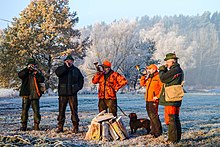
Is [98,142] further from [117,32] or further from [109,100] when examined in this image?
[117,32]

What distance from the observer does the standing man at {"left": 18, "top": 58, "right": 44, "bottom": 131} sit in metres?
9.59

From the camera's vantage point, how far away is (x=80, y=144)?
24.4 feet

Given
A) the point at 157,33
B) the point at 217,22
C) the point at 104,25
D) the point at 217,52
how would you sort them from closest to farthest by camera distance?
the point at 104,25 < the point at 157,33 < the point at 217,52 < the point at 217,22

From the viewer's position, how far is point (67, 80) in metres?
9.35

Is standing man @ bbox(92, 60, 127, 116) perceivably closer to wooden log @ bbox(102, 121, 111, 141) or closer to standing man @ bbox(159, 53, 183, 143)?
wooden log @ bbox(102, 121, 111, 141)

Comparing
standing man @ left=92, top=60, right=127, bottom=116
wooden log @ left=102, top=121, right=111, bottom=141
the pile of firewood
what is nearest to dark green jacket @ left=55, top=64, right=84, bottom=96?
standing man @ left=92, top=60, right=127, bottom=116

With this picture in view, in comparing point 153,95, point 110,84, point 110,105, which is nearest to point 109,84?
point 110,84

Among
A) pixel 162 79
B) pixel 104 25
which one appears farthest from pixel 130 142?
pixel 104 25

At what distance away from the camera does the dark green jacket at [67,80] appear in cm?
924

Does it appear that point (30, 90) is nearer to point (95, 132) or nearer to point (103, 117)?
point (103, 117)

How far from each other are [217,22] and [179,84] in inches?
5191

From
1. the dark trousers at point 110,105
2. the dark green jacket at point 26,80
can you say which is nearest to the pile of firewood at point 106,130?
the dark trousers at point 110,105

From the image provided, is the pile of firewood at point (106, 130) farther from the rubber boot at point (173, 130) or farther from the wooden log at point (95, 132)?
the rubber boot at point (173, 130)

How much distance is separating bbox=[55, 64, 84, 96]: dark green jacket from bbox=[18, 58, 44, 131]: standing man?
0.72 meters
